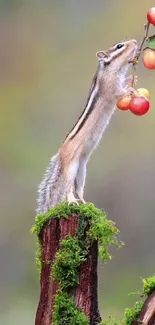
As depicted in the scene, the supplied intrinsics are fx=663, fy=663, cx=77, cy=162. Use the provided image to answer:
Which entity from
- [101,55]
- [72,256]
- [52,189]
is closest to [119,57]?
[101,55]

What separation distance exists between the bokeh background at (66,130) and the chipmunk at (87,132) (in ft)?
3.44

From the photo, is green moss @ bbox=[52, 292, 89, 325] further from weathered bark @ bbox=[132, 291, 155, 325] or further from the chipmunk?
the chipmunk

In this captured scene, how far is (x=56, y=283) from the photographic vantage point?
4.02 ft

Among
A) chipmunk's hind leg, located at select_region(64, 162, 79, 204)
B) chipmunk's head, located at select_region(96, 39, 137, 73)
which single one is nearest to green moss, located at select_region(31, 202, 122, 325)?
chipmunk's hind leg, located at select_region(64, 162, 79, 204)

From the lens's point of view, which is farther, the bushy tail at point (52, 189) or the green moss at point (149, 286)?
the bushy tail at point (52, 189)

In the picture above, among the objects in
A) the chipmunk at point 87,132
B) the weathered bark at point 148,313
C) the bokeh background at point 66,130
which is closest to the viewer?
the weathered bark at point 148,313

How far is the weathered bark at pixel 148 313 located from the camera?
1.14 m

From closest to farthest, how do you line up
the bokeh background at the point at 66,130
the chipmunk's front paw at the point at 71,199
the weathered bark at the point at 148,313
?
the weathered bark at the point at 148,313, the chipmunk's front paw at the point at 71,199, the bokeh background at the point at 66,130

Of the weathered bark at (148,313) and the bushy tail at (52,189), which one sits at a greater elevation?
the bushy tail at (52,189)

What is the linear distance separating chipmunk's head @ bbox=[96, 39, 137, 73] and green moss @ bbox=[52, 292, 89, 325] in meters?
0.61

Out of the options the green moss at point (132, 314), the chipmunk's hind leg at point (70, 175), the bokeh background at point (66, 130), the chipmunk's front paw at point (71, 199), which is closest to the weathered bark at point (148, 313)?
the green moss at point (132, 314)

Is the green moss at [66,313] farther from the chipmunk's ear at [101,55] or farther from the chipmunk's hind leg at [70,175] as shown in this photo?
the chipmunk's ear at [101,55]

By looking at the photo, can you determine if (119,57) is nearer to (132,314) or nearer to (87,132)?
(87,132)

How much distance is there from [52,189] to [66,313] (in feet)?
1.28
